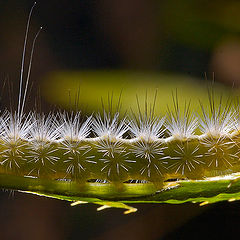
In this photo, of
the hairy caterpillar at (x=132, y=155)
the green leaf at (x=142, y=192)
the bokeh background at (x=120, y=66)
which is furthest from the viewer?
the bokeh background at (x=120, y=66)

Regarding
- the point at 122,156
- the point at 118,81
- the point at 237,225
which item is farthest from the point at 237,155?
the point at 237,225

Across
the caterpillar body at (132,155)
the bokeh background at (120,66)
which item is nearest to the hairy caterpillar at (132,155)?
the caterpillar body at (132,155)

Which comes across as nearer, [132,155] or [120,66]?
[132,155]

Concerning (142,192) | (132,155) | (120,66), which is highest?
(120,66)

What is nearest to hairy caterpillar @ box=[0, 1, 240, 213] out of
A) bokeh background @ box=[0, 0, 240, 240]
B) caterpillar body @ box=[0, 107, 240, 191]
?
caterpillar body @ box=[0, 107, 240, 191]

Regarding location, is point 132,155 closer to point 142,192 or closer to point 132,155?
point 132,155

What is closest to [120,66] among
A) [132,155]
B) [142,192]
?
[132,155]

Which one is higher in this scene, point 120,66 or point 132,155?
point 120,66

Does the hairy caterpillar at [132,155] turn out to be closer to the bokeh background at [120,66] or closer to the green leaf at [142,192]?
the green leaf at [142,192]

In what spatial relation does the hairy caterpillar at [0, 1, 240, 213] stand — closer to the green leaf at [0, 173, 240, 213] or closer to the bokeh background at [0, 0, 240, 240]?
the green leaf at [0, 173, 240, 213]
